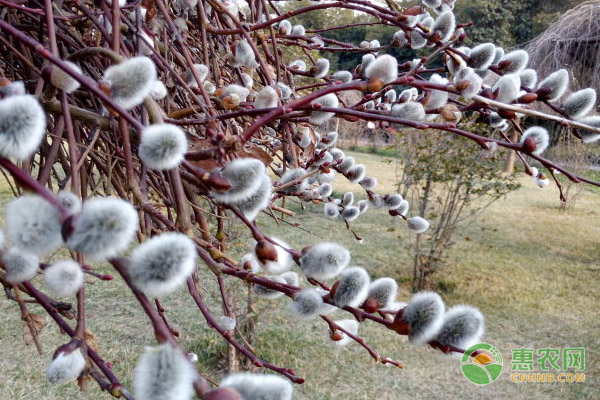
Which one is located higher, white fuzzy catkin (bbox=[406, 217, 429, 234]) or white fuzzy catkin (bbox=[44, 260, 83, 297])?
white fuzzy catkin (bbox=[44, 260, 83, 297])

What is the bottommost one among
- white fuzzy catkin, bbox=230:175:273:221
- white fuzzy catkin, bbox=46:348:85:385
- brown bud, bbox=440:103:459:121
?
white fuzzy catkin, bbox=46:348:85:385

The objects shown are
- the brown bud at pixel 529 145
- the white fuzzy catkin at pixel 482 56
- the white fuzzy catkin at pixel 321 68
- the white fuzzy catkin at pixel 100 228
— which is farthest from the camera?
the white fuzzy catkin at pixel 321 68

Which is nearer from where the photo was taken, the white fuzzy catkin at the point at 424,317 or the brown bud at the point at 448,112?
the white fuzzy catkin at the point at 424,317

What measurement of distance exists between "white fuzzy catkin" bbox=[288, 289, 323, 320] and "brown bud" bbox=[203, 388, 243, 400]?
186 mm

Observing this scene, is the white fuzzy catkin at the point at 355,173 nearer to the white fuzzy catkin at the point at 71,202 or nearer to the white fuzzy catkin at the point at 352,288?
the white fuzzy catkin at the point at 352,288

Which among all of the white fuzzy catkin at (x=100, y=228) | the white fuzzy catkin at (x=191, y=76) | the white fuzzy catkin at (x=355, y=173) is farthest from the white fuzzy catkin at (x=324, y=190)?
the white fuzzy catkin at (x=100, y=228)

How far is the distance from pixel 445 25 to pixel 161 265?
0.78 m

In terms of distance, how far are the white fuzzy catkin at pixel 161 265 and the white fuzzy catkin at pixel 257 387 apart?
0.08m

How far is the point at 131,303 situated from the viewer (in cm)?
371

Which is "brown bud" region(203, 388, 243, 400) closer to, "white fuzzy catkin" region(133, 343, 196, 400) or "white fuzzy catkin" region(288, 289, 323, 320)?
"white fuzzy catkin" region(133, 343, 196, 400)

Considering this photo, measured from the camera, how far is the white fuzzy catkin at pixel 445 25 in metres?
0.94

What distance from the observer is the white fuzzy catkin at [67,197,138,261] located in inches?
13.4

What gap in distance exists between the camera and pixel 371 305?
20.7 inches

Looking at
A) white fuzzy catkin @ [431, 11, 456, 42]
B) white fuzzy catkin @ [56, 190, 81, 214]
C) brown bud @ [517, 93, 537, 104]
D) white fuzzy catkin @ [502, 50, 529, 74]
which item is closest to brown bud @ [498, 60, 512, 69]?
white fuzzy catkin @ [502, 50, 529, 74]
